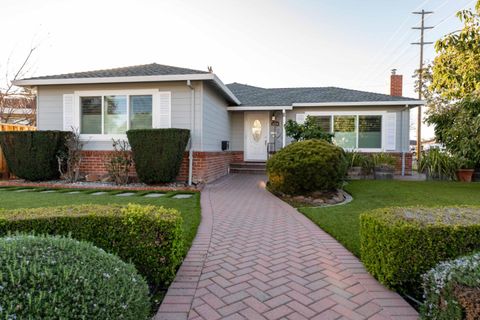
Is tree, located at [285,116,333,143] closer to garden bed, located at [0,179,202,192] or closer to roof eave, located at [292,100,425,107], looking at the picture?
roof eave, located at [292,100,425,107]

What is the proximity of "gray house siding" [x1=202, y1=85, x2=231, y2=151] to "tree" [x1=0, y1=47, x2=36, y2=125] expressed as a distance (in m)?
8.92

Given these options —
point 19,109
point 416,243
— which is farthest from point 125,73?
point 19,109

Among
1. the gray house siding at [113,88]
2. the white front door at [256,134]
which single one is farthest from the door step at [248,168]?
the gray house siding at [113,88]

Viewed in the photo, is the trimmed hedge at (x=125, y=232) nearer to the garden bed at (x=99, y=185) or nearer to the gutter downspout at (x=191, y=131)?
the garden bed at (x=99, y=185)

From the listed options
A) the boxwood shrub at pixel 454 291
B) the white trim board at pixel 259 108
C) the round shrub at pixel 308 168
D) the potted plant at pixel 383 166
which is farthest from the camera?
the white trim board at pixel 259 108

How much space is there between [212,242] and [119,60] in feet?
48.3

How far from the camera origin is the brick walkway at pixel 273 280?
2391mm

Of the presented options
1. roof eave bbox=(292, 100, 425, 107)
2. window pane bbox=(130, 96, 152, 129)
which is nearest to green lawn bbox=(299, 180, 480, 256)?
roof eave bbox=(292, 100, 425, 107)

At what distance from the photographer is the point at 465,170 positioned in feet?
37.0

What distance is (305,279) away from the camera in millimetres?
2967

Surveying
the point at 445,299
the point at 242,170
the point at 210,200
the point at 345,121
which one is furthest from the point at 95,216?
the point at 345,121

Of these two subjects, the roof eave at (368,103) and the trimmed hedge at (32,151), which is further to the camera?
the roof eave at (368,103)

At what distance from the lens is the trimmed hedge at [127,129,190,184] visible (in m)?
8.27

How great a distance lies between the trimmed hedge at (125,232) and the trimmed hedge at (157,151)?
5538 mm
